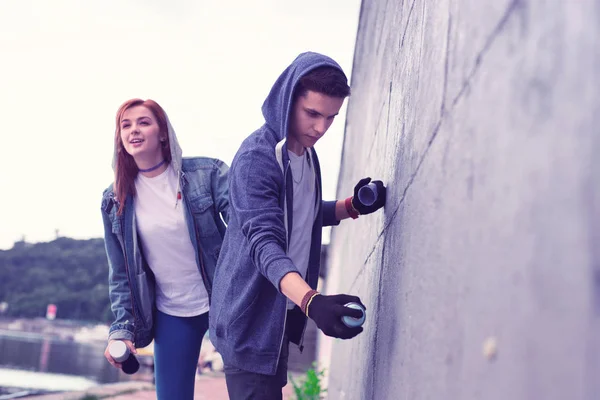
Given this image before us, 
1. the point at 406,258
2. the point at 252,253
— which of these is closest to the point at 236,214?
the point at 252,253

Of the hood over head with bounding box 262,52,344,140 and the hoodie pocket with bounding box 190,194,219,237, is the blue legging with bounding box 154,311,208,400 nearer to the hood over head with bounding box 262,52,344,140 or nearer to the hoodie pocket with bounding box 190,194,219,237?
the hoodie pocket with bounding box 190,194,219,237

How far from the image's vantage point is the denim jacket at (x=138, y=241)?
2.73m

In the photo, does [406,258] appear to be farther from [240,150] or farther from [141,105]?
[141,105]

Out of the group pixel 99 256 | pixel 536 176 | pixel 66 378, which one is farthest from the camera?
pixel 99 256

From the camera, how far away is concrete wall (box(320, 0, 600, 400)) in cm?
58

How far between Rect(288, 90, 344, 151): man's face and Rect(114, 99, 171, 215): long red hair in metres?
0.96

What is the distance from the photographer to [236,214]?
2.02 m

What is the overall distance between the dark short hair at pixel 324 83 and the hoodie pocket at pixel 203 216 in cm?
85

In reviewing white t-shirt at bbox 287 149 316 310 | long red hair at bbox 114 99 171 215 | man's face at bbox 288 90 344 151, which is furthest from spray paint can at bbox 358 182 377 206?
long red hair at bbox 114 99 171 215

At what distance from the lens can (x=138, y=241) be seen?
2809mm

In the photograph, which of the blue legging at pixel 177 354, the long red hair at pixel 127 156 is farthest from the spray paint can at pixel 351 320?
the long red hair at pixel 127 156

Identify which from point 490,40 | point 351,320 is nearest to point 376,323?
point 351,320

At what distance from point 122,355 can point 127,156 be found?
81cm

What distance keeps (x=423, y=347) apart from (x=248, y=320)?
90 centimetres
